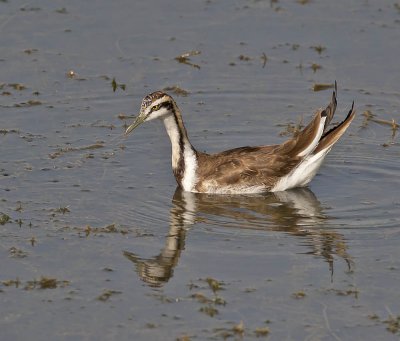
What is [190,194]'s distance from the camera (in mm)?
15352

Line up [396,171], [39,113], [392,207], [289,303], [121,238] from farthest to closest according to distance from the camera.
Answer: [39,113], [396,171], [392,207], [121,238], [289,303]

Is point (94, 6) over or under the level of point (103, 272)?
over

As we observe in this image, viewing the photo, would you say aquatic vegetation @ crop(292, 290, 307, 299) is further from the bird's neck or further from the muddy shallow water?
the bird's neck

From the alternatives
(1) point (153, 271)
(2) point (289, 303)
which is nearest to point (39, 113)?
(1) point (153, 271)

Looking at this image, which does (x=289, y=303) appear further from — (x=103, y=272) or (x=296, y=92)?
(x=296, y=92)

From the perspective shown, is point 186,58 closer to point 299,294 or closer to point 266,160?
point 266,160

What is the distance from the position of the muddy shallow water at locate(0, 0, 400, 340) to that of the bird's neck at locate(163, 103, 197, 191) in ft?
0.66

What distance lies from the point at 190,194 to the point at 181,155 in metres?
0.55

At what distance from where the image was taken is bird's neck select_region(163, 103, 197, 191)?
1537cm

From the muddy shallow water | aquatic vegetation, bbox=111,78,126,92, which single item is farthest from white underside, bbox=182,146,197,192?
aquatic vegetation, bbox=111,78,126,92

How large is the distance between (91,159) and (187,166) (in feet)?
5.07

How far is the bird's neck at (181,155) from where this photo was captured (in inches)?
605

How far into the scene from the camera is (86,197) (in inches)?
581

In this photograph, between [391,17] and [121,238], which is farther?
[391,17]
